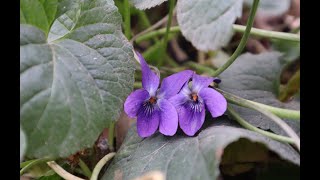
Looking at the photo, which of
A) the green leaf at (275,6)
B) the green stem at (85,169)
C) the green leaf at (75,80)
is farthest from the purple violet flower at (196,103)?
the green leaf at (275,6)

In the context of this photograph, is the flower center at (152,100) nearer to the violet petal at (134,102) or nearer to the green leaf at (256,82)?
the violet petal at (134,102)

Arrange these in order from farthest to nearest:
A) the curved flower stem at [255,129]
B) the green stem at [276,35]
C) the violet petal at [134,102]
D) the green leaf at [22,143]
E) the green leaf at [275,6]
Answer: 1. the green leaf at [275,6]
2. the green stem at [276,35]
3. the violet petal at [134,102]
4. the curved flower stem at [255,129]
5. the green leaf at [22,143]

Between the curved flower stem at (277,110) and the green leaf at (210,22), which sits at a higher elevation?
the green leaf at (210,22)

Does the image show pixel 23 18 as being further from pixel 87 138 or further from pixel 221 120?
pixel 221 120

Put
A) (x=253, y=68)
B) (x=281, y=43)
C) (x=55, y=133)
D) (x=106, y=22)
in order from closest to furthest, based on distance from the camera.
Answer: (x=55, y=133) → (x=106, y=22) → (x=253, y=68) → (x=281, y=43)

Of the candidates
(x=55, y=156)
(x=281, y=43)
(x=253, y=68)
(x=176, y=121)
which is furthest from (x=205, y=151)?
(x=281, y=43)
